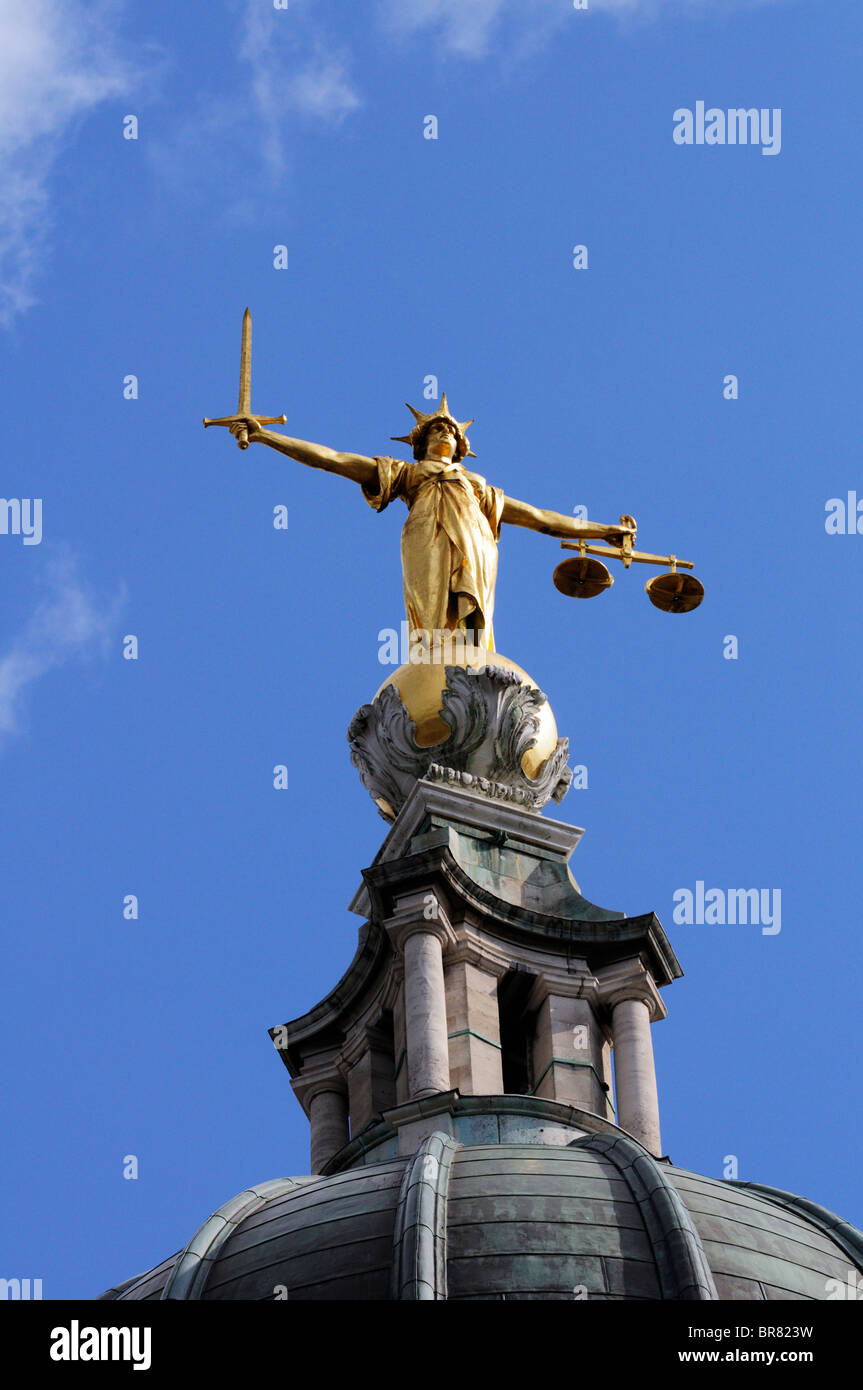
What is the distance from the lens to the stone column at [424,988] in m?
53.3

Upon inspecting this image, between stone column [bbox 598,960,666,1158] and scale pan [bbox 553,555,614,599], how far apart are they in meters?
7.50

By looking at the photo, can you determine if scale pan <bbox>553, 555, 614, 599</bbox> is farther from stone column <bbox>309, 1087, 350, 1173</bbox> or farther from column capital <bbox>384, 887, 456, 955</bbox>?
stone column <bbox>309, 1087, 350, 1173</bbox>

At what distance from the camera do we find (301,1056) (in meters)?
58.1

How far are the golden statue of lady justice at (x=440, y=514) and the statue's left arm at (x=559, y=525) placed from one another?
0.02 metres

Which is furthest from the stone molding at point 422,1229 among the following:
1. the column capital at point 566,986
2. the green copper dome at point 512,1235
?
the column capital at point 566,986

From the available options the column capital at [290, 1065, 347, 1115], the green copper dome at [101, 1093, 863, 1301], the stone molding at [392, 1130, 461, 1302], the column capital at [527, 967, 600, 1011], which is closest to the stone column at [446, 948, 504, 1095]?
the column capital at [527, 967, 600, 1011]

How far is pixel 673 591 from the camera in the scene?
6088 cm

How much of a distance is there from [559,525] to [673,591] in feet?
9.89

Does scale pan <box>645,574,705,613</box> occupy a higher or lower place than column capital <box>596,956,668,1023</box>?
higher

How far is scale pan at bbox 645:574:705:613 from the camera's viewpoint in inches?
2392

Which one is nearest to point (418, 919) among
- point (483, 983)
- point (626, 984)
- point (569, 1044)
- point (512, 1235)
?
point (483, 983)
